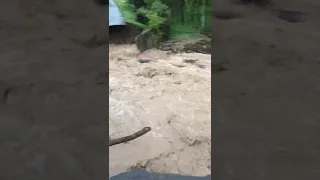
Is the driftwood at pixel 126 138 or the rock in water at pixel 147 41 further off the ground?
the driftwood at pixel 126 138

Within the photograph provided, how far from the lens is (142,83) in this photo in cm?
602

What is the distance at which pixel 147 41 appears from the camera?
8.43 m
